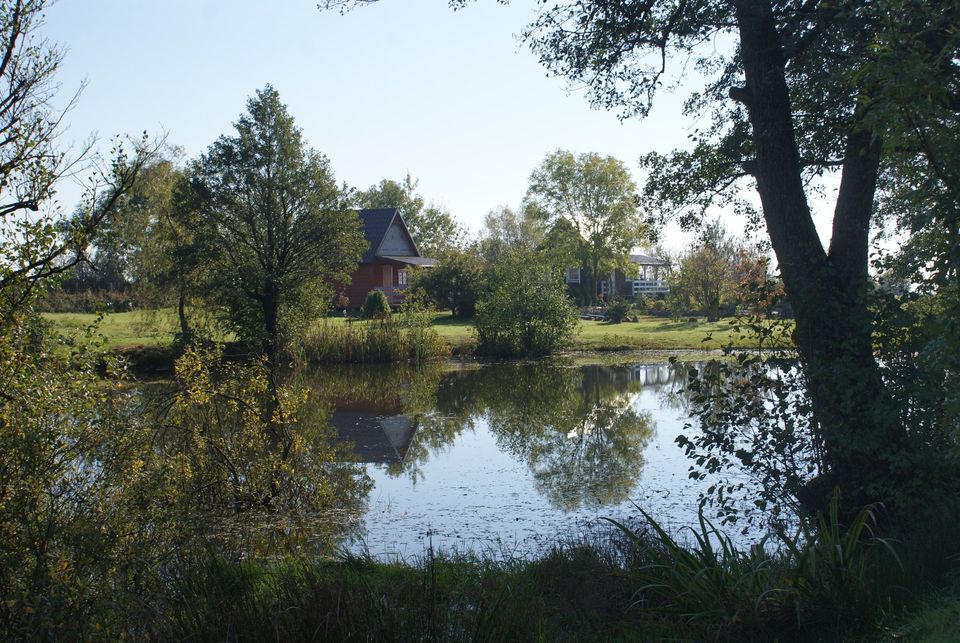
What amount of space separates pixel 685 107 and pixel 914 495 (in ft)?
20.9

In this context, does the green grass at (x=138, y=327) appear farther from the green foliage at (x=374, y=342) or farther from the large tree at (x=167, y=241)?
the green foliage at (x=374, y=342)

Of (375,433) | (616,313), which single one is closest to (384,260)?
(616,313)

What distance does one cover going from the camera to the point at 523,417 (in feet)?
58.0

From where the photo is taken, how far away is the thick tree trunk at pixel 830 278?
7.18 m

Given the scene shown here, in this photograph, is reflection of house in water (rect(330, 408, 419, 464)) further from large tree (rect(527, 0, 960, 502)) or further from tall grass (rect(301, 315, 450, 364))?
tall grass (rect(301, 315, 450, 364))

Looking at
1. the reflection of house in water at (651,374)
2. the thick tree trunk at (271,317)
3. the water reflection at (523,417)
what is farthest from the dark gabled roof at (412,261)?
the reflection of house in water at (651,374)

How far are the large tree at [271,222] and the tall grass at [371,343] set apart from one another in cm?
109

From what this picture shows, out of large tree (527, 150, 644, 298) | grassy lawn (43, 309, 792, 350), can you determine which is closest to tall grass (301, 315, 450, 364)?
grassy lawn (43, 309, 792, 350)

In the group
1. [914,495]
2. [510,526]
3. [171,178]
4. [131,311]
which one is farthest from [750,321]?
[131,311]

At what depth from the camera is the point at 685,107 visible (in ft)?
38.4

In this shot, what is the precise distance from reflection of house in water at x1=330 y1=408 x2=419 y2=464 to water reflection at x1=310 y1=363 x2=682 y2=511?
0.8 inches

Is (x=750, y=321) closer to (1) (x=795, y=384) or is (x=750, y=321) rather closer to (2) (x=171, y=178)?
(1) (x=795, y=384)

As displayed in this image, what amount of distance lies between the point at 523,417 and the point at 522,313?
1276cm

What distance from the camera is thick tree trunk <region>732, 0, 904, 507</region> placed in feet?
23.6
